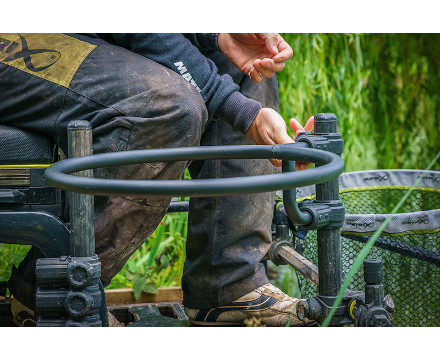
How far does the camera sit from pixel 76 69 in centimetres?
157

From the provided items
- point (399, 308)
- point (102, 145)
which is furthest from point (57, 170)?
point (399, 308)

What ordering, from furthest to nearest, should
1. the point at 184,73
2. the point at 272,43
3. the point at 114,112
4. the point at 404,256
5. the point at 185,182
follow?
1. the point at 404,256
2. the point at 272,43
3. the point at 184,73
4. the point at 114,112
5. the point at 185,182

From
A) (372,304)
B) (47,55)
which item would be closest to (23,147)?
(47,55)

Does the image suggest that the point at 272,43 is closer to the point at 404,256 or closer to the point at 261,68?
the point at 261,68

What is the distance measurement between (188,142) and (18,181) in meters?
0.39

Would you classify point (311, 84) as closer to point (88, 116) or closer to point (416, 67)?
point (416, 67)

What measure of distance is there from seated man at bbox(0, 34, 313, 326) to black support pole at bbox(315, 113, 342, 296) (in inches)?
4.8

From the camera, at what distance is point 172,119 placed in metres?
1.57

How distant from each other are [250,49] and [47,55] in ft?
1.87

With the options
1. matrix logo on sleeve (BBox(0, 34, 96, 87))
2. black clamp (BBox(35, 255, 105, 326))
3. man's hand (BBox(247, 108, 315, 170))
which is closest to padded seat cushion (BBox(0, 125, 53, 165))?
matrix logo on sleeve (BBox(0, 34, 96, 87))

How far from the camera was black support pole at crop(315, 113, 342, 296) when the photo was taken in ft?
5.25

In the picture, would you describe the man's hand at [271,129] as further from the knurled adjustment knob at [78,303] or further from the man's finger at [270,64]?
the knurled adjustment knob at [78,303]

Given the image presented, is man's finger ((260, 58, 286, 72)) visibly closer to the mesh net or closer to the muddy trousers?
the muddy trousers

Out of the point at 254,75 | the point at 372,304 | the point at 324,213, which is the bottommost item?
the point at 372,304
